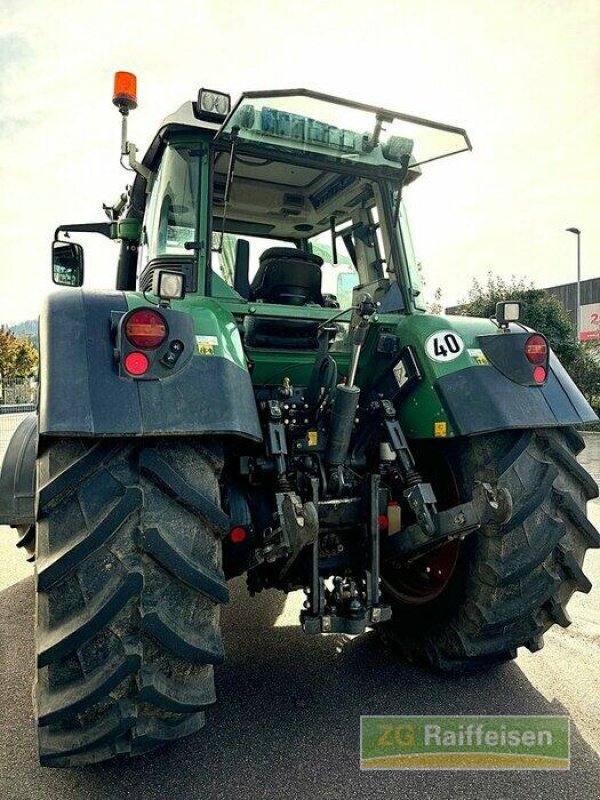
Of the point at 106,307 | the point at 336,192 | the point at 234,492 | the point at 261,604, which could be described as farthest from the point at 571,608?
the point at 106,307

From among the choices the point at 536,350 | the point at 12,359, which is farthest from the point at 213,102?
the point at 12,359

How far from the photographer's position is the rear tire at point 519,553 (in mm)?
2586

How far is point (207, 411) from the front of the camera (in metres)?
2.10

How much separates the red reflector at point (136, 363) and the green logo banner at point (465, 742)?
177 centimetres

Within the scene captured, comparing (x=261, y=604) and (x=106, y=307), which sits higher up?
(x=106, y=307)

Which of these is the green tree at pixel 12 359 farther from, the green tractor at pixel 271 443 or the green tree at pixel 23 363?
the green tractor at pixel 271 443

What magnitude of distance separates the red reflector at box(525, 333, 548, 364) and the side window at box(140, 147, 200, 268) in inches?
68.3

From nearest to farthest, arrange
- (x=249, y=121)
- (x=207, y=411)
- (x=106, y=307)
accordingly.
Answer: (x=207, y=411) → (x=106, y=307) → (x=249, y=121)

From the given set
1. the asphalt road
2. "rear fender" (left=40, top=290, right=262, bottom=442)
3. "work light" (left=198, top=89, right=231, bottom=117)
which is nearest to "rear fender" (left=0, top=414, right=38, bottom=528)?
the asphalt road

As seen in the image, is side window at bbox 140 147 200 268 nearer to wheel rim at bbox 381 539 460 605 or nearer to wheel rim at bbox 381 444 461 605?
wheel rim at bbox 381 444 461 605

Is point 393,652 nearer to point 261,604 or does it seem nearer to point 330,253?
point 261,604

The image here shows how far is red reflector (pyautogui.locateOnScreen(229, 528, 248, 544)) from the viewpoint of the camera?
2574 millimetres

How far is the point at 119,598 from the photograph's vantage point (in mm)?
1911

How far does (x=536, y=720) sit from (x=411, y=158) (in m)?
2.94
